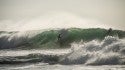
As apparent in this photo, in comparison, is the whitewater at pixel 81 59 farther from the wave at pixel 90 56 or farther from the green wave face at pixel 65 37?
the green wave face at pixel 65 37

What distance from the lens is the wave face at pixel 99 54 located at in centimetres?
640

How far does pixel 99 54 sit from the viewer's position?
666 centimetres

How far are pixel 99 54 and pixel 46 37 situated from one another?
5.13m


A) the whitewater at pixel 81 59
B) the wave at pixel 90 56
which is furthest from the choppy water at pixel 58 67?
the wave at pixel 90 56

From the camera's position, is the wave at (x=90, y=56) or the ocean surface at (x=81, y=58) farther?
the wave at (x=90, y=56)

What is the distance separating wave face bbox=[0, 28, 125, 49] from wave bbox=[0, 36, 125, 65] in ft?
9.01

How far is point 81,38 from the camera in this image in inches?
431

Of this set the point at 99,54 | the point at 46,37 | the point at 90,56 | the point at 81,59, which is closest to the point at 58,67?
the point at 81,59

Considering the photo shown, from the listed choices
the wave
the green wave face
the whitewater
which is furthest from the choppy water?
the green wave face

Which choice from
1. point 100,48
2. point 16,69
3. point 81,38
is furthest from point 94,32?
point 16,69

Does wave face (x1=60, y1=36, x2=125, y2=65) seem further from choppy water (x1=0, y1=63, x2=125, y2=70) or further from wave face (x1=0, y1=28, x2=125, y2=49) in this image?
wave face (x1=0, y1=28, x2=125, y2=49)

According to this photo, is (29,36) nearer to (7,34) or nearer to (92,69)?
(7,34)

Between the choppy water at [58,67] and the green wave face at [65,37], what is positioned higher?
the green wave face at [65,37]

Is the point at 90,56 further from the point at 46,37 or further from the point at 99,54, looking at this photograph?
the point at 46,37
